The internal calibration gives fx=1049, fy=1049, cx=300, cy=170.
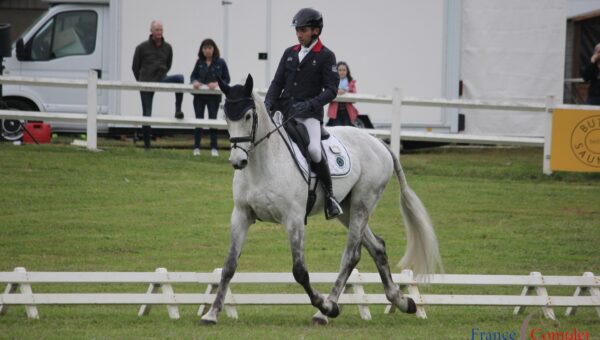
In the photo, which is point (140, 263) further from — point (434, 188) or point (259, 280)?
point (434, 188)

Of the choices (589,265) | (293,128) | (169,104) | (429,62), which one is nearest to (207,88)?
(169,104)

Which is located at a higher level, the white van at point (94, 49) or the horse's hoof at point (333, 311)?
the white van at point (94, 49)

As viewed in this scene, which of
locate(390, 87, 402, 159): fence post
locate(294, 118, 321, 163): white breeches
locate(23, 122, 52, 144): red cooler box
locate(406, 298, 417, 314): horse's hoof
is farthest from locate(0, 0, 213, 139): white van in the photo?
locate(406, 298, 417, 314): horse's hoof

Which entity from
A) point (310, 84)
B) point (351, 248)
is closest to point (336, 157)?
point (310, 84)

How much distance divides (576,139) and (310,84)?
10.7m

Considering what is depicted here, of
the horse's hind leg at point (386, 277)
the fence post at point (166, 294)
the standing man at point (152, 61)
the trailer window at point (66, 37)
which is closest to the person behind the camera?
the fence post at point (166, 294)

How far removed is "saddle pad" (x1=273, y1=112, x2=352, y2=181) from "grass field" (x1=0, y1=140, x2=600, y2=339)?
147cm

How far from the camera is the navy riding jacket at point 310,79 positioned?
1017 centimetres

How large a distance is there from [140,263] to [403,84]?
11.6 meters

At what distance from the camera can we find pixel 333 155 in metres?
10.3

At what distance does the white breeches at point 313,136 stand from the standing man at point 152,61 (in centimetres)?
1051

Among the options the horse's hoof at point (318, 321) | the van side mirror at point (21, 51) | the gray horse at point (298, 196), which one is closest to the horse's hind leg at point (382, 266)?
the gray horse at point (298, 196)

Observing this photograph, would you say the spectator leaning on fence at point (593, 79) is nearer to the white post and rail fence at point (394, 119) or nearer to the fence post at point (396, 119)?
the white post and rail fence at point (394, 119)

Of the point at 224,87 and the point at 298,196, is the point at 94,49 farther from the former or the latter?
the point at 224,87
